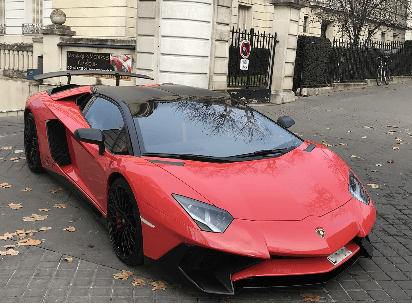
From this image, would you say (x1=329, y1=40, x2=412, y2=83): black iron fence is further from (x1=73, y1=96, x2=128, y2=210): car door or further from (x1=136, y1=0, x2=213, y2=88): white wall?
(x1=73, y1=96, x2=128, y2=210): car door

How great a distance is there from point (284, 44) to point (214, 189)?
12.7 m

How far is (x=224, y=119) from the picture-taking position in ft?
15.9

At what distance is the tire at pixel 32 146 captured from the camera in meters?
6.54

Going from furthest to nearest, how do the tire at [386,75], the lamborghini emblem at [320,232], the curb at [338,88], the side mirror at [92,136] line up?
the tire at [386,75]
the curb at [338,88]
the side mirror at [92,136]
the lamborghini emblem at [320,232]

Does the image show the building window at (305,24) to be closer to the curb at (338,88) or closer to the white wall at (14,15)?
the curb at (338,88)

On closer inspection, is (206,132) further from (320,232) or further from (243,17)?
(243,17)

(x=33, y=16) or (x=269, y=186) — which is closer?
(x=269, y=186)

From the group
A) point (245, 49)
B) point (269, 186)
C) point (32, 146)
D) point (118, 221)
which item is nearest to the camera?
point (269, 186)

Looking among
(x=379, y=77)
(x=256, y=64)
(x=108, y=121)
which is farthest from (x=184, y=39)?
(x=379, y=77)

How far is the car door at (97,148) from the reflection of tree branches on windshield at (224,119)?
0.62 meters

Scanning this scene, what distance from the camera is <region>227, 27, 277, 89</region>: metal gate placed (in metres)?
15.3

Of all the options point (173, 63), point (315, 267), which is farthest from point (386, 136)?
point (315, 267)

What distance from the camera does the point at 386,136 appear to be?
1063 centimetres

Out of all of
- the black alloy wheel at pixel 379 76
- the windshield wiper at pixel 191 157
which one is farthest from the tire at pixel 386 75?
the windshield wiper at pixel 191 157
